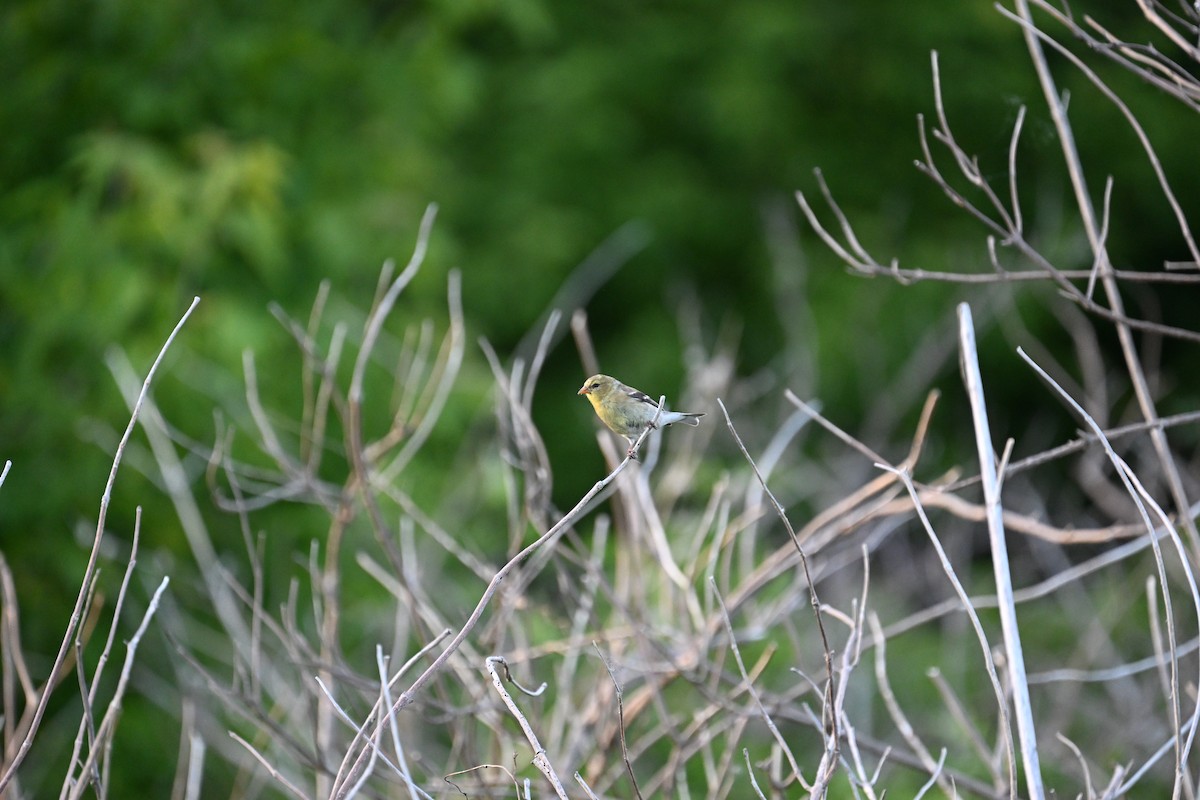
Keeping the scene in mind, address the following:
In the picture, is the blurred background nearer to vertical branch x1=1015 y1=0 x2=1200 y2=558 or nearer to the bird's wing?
vertical branch x1=1015 y1=0 x2=1200 y2=558

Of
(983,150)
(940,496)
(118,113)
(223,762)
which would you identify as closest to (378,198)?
(118,113)

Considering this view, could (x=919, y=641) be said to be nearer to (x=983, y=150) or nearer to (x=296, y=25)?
(x=983, y=150)

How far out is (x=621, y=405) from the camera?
9.04 feet

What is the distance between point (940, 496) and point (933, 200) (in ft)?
26.7

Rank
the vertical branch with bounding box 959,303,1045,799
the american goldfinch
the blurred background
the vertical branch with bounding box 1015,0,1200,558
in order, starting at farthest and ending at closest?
the blurred background < the american goldfinch < the vertical branch with bounding box 1015,0,1200,558 < the vertical branch with bounding box 959,303,1045,799

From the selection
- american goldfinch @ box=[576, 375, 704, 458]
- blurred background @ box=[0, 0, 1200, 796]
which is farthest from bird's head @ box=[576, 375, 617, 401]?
blurred background @ box=[0, 0, 1200, 796]

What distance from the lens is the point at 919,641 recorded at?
751 cm

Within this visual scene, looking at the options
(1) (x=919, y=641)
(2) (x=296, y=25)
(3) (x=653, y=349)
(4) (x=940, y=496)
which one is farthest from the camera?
(3) (x=653, y=349)

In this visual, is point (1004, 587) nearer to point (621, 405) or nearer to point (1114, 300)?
point (1114, 300)

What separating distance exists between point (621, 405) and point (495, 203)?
7316 mm

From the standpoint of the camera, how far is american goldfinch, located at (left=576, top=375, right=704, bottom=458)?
2660 mm

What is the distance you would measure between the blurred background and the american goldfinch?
878mm

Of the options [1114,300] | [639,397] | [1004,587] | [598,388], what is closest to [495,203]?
[598,388]

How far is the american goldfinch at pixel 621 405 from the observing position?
8.73 feet
